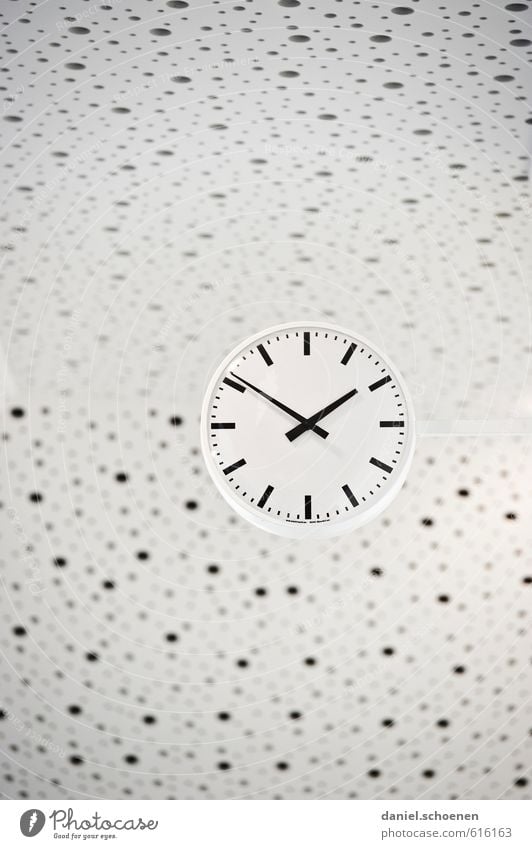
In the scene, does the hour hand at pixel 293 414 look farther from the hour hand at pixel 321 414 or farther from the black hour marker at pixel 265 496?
the black hour marker at pixel 265 496

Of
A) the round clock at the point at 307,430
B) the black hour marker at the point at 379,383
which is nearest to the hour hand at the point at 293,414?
the round clock at the point at 307,430

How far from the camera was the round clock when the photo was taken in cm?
144

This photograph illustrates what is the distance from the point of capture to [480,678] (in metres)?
1.46

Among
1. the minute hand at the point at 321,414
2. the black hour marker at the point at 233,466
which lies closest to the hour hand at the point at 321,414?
the minute hand at the point at 321,414

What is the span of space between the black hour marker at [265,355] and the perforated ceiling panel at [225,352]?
5cm

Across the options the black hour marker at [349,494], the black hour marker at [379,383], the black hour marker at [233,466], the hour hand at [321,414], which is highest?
the black hour marker at [379,383]

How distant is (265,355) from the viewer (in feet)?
4.82

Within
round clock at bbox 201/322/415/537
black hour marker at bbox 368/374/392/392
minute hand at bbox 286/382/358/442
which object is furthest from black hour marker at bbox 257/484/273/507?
black hour marker at bbox 368/374/392/392

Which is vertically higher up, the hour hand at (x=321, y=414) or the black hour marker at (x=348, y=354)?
the black hour marker at (x=348, y=354)

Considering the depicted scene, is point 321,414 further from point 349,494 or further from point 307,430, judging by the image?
point 349,494

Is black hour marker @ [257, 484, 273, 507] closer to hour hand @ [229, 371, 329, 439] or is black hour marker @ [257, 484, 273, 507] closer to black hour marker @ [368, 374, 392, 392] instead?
hour hand @ [229, 371, 329, 439]

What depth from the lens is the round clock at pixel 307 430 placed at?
1439 millimetres

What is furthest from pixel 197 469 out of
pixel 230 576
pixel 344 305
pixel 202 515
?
pixel 344 305
